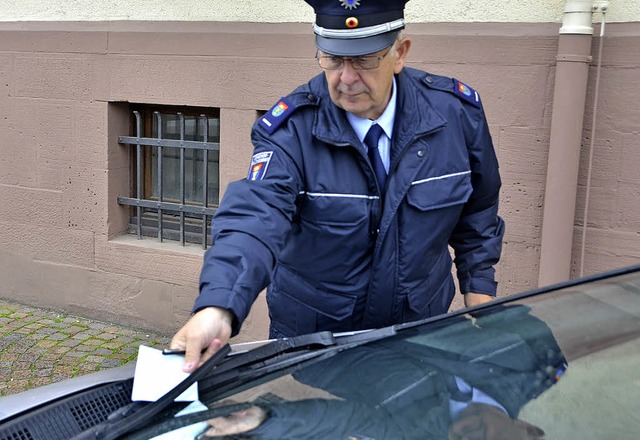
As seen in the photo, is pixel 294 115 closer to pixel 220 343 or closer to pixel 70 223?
pixel 220 343

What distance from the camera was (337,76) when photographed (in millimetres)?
2354

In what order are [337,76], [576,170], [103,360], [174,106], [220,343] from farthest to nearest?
[174,106], [103,360], [576,170], [337,76], [220,343]

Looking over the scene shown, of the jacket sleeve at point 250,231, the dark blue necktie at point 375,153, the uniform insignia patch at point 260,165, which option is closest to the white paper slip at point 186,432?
the jacket sleeve at point 250,231

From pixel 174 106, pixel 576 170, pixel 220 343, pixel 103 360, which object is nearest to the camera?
pixel 220 343

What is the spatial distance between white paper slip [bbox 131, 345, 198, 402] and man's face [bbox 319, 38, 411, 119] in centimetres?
92

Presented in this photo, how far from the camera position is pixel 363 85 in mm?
2367

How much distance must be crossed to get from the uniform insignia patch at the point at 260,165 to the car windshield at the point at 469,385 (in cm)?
59

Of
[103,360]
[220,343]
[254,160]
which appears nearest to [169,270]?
[103,360]

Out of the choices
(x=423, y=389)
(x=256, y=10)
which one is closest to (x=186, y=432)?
(x=423, y=389)

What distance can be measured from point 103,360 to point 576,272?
260 centimetres

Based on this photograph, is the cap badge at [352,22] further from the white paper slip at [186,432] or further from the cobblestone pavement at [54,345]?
the cobblestone pavement at [54,345]

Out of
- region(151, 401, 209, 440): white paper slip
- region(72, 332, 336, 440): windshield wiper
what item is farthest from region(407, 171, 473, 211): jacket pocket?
region(151, 401, 209, 440): white paper slip

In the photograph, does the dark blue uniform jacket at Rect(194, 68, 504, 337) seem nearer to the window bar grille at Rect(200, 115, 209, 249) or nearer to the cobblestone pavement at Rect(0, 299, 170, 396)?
the cobblestone pavement at Rect(0, 299, 170, 396)

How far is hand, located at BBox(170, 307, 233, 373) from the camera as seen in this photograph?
1771 millimetres
